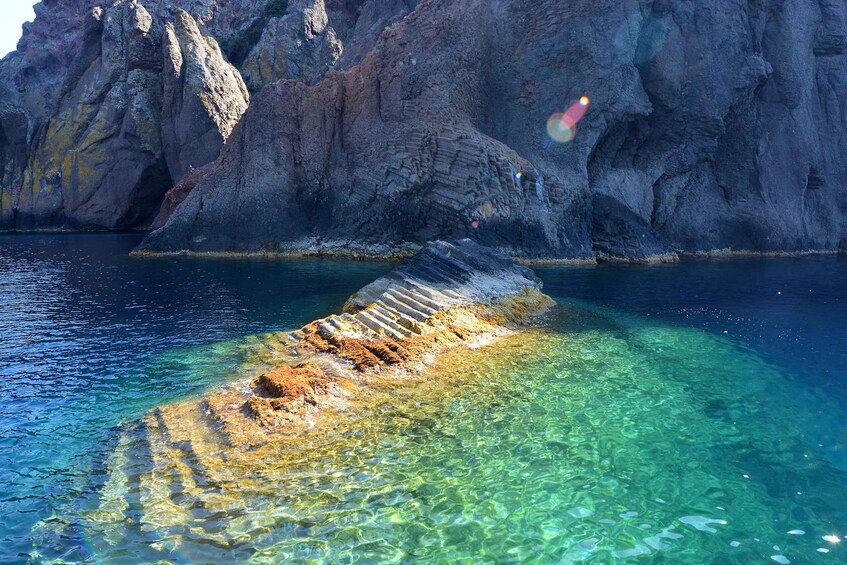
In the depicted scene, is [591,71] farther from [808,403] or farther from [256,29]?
[256,29]

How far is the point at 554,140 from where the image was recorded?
133 ft

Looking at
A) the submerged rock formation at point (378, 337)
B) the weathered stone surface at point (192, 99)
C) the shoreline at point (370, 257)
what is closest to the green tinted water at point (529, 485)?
the submerged rock formation at point (378, 337)

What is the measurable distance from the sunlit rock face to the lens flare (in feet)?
1.28

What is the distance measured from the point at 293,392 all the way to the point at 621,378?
25.1 feet

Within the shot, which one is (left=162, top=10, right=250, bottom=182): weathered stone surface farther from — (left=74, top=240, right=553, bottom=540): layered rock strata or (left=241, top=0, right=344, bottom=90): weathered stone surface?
(left=74, top=240, right=553, bottom=540): layered rock strata

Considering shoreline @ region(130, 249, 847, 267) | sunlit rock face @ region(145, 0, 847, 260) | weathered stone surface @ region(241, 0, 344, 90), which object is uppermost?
weathered stone surface @ region(241, 0, 344, 90)

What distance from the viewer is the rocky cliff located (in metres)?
37.7

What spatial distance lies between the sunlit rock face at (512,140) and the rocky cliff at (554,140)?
12cm

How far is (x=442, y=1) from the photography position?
4144 cm

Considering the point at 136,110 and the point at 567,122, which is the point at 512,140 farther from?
the point at 136,110

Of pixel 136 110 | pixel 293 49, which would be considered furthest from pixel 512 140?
pixel 136 110

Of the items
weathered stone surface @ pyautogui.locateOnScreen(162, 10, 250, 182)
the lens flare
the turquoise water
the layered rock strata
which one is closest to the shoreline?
the lens flare

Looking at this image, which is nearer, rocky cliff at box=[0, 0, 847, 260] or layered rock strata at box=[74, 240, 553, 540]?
layered rock strata at box=[74, 240, 553, 540]

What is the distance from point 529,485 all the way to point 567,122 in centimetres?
3670
